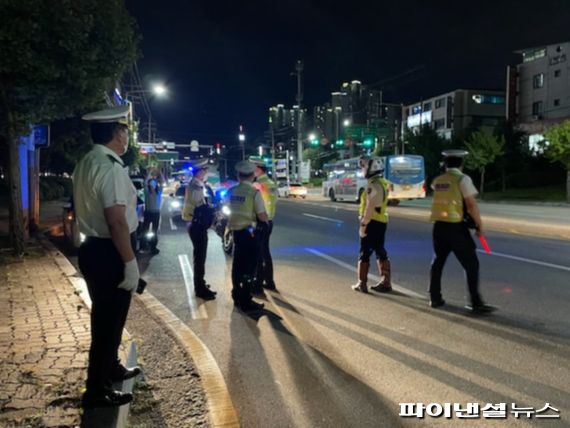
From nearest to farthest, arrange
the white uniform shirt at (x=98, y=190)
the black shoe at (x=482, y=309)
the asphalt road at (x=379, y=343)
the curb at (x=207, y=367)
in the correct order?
the white uniform shirt at (x=98, y=190)
the curb at (x=207, y=367)
the asphalt road at (x=379, y=343)
the black shoe at (x=482, y=309)

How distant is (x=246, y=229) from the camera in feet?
22.2

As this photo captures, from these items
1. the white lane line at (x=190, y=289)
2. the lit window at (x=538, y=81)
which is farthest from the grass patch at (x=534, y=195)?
the white lane line at (x=190, y=289)

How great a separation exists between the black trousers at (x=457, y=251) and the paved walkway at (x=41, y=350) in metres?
4.23

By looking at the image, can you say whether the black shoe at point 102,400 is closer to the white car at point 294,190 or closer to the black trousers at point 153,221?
the black trousers at point 153,221

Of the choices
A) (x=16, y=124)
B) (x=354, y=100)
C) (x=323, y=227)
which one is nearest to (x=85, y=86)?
(x=16, y=124)

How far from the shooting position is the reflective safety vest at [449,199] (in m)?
6.60

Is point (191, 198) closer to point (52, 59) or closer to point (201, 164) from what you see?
point (201, 164)

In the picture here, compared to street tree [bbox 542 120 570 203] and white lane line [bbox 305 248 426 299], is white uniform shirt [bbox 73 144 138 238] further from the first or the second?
street tree [bbox 542 120 570 203]

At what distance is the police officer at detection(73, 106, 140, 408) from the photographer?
11.4 ft

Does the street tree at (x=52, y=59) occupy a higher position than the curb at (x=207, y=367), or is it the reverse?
the street tree at (x=52, y=59)

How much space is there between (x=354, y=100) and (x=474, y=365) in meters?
79.4

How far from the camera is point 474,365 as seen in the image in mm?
4793

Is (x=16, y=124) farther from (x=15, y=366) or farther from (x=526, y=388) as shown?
(x=526, y=388)

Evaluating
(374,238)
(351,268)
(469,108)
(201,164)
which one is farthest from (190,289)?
(469,108)
